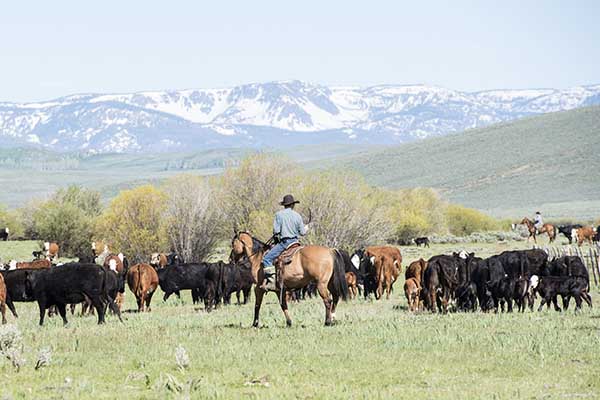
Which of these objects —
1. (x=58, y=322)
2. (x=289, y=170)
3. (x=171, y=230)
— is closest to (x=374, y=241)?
(x=289, y=170)

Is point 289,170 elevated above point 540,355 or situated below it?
above

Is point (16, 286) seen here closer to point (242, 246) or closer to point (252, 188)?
point (242, 246)

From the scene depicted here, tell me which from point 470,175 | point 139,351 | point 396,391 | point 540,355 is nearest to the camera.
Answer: point 396,391

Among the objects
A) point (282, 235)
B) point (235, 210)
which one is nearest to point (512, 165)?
point (235, 210)

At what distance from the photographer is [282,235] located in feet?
55.6

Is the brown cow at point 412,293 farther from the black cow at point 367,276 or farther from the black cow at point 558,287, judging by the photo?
the black cow at point 367,276

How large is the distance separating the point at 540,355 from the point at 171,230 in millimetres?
38390

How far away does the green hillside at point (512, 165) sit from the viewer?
128 m

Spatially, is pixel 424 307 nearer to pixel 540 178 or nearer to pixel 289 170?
pixel 289 170

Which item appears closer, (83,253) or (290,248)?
(290,248)

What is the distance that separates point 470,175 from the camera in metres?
151

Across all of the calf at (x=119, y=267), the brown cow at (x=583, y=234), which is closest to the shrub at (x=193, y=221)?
the calf at (x=119, y=267)

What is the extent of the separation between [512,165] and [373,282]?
405 ft

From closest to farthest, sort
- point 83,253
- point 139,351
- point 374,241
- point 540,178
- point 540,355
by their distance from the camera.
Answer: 1. point 540,355
2. point 139,351
3. point 374,241
4. point 83,253
5. point 540,178
